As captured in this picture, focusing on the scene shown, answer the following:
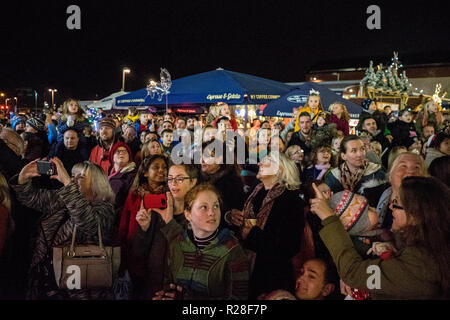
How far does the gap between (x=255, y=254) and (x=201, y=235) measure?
46 cm

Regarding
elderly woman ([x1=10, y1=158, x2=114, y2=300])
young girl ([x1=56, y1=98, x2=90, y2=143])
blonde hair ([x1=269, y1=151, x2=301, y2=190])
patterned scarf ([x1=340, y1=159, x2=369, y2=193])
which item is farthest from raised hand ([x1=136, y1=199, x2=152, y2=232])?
young girl ([x1=56, y1=98, x2=90, y2=143])

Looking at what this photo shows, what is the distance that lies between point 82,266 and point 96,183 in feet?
2.24

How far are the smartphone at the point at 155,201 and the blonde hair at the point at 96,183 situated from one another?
296 millimetres

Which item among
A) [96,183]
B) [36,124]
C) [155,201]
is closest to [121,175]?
[96,183]

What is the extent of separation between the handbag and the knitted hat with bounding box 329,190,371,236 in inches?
70.9

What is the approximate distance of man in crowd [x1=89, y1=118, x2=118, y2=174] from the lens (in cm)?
502

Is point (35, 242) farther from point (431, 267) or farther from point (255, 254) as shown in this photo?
point (431, 267)

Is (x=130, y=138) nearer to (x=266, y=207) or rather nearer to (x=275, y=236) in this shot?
(x=266, y=207)

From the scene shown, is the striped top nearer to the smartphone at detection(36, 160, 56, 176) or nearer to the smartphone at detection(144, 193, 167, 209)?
the smartphone at detection(144, 193, 167, 209)

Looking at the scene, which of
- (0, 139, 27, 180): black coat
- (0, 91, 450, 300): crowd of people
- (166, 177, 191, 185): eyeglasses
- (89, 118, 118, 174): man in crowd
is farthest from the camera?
(89, 118, 118, 174): man in crowd

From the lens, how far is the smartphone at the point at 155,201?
2933 millimetres

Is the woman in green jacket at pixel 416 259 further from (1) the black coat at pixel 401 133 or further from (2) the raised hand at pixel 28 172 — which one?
(1) the black coat at pixel 401 133
